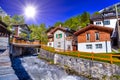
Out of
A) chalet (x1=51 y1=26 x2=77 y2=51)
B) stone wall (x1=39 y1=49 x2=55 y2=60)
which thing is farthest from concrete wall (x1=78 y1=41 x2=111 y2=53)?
stone wall (x1=39 y1=49 x2=55 y2=60)

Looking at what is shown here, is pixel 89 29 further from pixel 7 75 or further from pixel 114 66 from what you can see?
pixel 7 75

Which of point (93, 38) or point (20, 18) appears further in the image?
point (20, 18)

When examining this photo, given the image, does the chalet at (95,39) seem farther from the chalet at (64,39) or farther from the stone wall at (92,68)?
the stone wall at (92,68)

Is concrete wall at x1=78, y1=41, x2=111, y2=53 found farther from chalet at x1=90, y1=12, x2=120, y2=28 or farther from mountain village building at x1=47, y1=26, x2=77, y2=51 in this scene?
chalet at x1=90, y1=12, x2=120, y2=28

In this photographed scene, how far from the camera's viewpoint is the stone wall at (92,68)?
14.2 m

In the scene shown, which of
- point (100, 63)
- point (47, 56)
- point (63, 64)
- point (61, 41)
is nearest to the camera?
point (100, 63)

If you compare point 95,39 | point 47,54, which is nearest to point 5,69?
point 95,39

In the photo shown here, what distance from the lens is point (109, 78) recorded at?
14.3 metres

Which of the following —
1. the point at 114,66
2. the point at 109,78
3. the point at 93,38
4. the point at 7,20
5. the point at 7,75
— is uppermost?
the point at 7,20

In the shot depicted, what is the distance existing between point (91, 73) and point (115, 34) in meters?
20.2

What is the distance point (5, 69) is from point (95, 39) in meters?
26.8

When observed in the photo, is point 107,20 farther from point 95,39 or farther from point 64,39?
point 64,39

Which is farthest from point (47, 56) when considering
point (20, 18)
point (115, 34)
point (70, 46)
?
point (20, 18)

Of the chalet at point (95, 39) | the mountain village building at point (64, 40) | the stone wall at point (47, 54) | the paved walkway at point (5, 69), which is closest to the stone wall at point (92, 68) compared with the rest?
the stone wall at point (47, 54)
